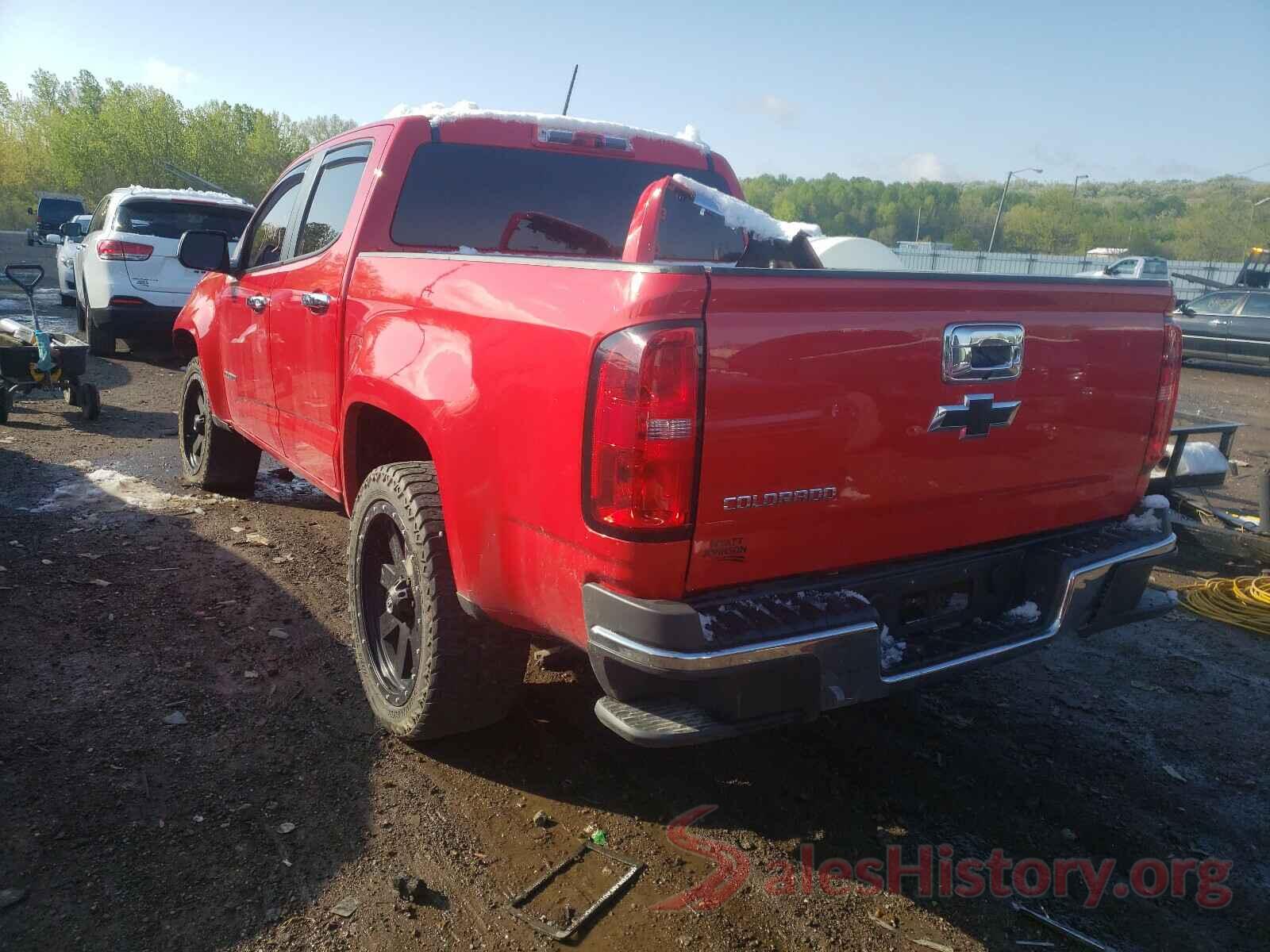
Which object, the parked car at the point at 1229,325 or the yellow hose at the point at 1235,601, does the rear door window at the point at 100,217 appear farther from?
A: the parked car at the point at 1229,325

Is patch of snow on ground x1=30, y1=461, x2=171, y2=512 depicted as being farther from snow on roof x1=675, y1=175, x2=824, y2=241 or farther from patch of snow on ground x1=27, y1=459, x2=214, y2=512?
snow on roof x1=675, y1=175, x2=824, y2=241

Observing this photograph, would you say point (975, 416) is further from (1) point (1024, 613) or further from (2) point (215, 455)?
(2) point (215, 455)

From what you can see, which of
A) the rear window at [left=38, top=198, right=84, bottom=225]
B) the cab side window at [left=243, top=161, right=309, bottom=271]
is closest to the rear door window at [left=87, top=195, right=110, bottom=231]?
the cab side window at [left=243, top=161, right=309, bottom=271]

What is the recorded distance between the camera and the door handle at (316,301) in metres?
3.54

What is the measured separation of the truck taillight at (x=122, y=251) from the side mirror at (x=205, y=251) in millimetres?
6413

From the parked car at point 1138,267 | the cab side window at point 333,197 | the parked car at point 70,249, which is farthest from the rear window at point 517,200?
the parked car at point 1138,267

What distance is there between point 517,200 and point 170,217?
851 centimetres

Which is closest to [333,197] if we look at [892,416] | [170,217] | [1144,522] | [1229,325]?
[892,416]

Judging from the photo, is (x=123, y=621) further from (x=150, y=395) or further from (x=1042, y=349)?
(x=150, y=395)

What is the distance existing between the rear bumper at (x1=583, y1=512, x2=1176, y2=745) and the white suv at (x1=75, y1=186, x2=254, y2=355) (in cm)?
960

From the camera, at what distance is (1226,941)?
2332mm

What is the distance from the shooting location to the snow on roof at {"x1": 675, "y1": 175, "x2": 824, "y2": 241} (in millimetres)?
2910

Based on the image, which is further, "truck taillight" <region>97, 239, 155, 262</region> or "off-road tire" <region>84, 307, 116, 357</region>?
"off-road tire" <region>84, 307, 116, 357</region>

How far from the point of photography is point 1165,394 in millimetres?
2932
